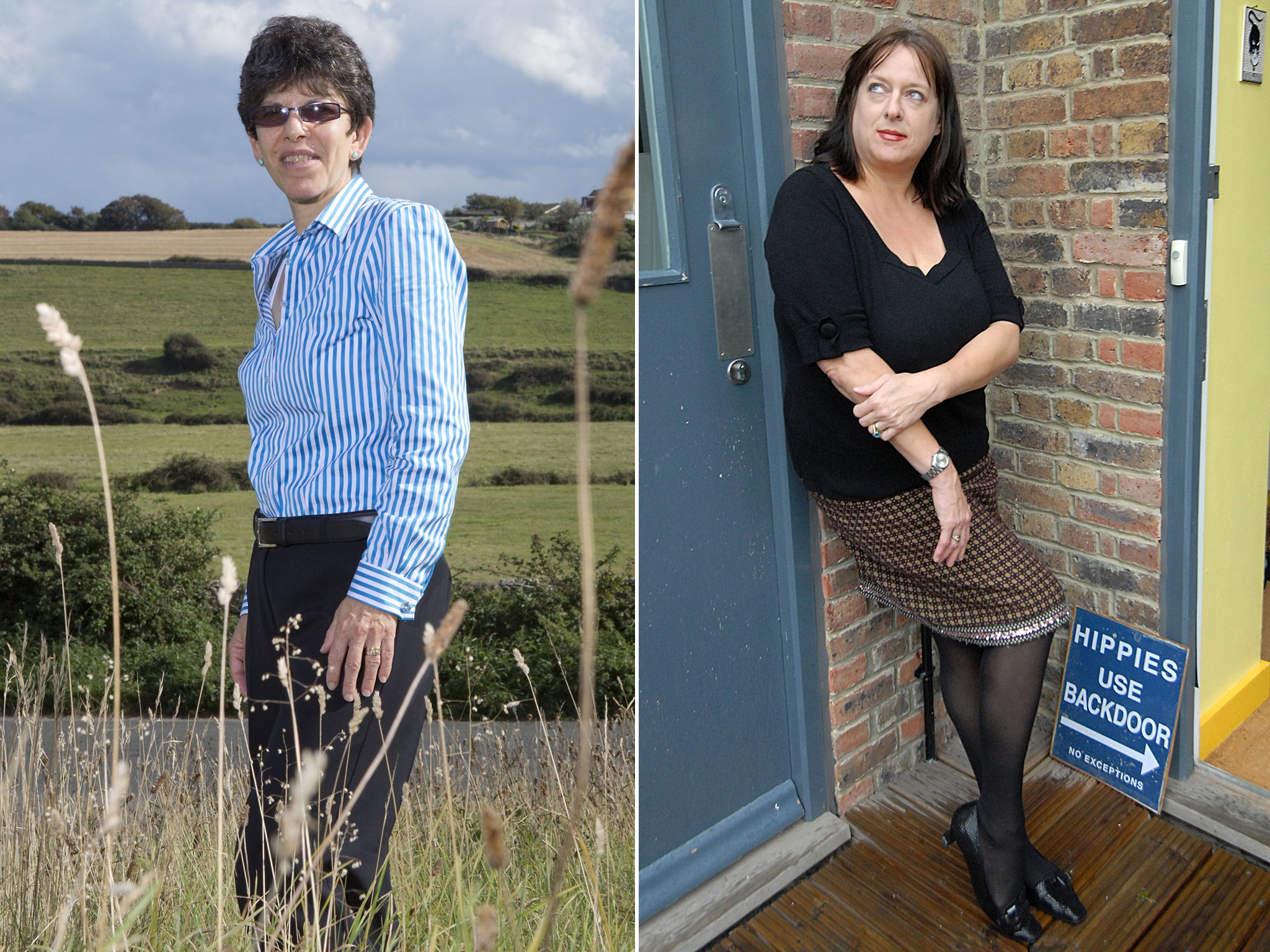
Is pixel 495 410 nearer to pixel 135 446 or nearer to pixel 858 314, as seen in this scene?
pixel 135 446

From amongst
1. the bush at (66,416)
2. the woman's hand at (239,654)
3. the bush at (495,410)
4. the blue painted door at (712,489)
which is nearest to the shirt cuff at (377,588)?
the woman's hand at (239,654)

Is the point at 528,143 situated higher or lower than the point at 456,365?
higher

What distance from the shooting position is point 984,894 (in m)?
2.19

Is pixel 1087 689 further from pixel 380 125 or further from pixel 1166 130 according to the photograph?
pixel 380 125

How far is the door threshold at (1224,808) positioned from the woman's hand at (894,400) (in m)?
1.41

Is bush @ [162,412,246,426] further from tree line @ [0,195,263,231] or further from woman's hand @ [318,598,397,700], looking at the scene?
woman's hand @ [318,598,397,700]

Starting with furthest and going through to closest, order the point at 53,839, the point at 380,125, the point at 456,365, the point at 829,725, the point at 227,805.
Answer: the point at 829,725, the point at 380,125, the point at 227,805, the point at 456,365, the point at 53,839

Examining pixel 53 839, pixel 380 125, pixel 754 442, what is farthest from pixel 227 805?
pixel 380 125

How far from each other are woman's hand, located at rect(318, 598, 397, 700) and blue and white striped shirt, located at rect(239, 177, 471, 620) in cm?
2

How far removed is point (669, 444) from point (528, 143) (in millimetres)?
1744

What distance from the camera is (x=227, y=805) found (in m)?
1.97

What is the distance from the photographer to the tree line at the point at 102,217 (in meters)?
2.17

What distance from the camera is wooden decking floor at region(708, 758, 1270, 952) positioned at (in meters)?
2.13

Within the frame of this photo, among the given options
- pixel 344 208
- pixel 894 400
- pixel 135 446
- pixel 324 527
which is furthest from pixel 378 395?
pixel 135 446
